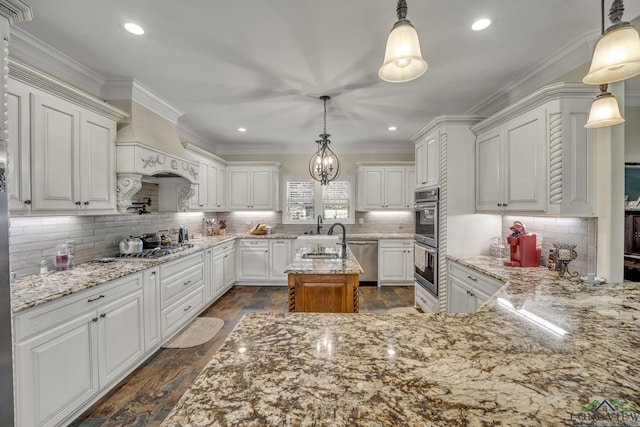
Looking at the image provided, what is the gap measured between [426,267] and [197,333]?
2959 mm

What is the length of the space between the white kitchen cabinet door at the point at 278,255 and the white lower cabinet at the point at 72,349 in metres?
2.83

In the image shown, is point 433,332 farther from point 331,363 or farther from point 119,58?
point 119,58

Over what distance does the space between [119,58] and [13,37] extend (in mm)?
639

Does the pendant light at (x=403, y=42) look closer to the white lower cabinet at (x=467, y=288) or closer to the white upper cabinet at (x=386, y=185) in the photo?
the white lower cabinet at (x=467, y=288)

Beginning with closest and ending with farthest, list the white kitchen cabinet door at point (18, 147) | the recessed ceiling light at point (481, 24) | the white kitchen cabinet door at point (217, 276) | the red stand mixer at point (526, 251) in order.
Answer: the white kitchen cabinet door at point (18, 147) → the recessed ceiling light at point (481, 24) → the red stand mixer at point (526, 251) → the white kitchen cabinet door at point (217, 276)

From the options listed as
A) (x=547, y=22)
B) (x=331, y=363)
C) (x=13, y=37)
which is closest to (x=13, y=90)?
(x=13, y=37)

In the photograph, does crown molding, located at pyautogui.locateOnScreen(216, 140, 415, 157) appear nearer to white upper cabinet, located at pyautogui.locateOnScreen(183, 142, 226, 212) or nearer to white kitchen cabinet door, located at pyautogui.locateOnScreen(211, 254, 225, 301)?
white upper cabinet, located at pyautogui.locateOnScreen(183, 142, 226, 212)

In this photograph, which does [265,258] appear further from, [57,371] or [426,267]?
[57,371]

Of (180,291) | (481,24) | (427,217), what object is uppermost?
(481,24)

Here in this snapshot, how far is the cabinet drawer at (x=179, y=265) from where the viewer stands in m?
2.89

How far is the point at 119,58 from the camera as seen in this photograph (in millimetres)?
2426

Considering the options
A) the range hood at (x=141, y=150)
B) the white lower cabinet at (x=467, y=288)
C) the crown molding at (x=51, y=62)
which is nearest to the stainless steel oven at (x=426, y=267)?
the white lower cabinet at (x=467, y=288)

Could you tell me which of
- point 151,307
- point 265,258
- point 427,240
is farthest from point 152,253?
point 427,240

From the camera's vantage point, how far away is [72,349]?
6.05 ft
